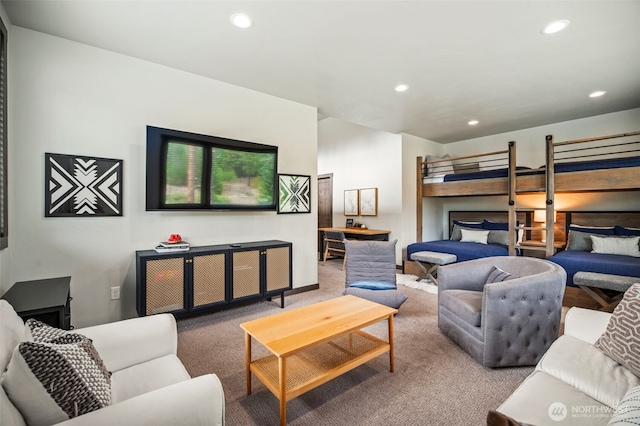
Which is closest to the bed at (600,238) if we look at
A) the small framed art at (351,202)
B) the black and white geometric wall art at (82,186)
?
the small framed art at (351,202)

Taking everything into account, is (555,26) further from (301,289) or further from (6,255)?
(6,255)

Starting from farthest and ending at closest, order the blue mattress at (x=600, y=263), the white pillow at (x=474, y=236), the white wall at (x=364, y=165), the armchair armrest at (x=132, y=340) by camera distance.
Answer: the white wall at (x=364, y=165), the white pillow at (x=474, y=236), the blue mattress at (x=600, y=263), the armchair armrest at (x=132, y=340)

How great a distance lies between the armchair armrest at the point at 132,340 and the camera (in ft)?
5.26

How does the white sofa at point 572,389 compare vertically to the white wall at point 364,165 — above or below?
below

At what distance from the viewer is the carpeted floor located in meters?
1.80

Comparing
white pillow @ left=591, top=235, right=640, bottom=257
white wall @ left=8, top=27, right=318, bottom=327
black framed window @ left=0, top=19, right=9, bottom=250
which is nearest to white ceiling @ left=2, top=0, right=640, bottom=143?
white wall @ left=8, top=27, right=318, bottom=327

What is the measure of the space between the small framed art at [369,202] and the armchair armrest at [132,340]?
200 inches

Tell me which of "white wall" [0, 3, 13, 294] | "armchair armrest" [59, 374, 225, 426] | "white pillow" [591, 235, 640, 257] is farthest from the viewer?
"white pillow" [591, 235, 640, 257]

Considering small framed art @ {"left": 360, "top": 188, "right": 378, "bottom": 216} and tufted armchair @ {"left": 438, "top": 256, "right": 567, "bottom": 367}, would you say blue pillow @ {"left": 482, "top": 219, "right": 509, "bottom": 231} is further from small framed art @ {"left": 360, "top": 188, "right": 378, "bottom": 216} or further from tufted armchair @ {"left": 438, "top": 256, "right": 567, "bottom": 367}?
tufted armchair @ {"left": 438, "top": 256, "right": 567, "bottom": 367}

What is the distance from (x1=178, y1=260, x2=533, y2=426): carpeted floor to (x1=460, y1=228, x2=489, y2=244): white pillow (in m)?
3.00

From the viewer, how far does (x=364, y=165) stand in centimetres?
662

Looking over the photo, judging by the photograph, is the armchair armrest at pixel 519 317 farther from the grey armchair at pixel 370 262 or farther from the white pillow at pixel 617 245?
the white pillow at pixel 617 245

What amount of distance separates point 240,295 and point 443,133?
5023 mm

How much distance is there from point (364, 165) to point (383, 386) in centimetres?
511
